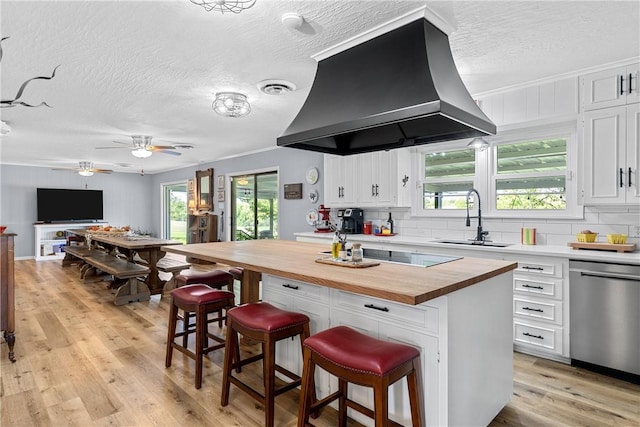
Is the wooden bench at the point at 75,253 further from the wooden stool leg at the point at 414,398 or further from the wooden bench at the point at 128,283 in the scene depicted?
the wooden stool leg at the point at 414,398

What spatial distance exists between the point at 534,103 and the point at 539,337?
6.88 ft

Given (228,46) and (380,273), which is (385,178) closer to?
(228,46)

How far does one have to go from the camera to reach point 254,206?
23.4 feet

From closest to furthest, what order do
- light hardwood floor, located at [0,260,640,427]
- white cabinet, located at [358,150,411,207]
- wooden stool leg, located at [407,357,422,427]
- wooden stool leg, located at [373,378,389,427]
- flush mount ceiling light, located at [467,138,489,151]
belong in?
wooden stool leg, located at [373,378,389,427] < wooden stool leg, located at [407,357,422,427] < light hardwood floor, located at [0,260,640,427] < flush mount ceiling light, located at [467,138,489,151] < white cabinet, located at [358,150,411,207]

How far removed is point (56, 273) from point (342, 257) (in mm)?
6732

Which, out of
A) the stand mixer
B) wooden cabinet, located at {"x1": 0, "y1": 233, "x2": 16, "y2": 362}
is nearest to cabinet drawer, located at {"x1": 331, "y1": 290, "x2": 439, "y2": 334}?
wooden cabinet, located at {"x1": 0, "y1": 233, "x2": 16, "y2": 362}

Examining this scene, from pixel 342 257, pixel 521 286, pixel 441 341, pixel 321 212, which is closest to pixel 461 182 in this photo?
pixel 521 286

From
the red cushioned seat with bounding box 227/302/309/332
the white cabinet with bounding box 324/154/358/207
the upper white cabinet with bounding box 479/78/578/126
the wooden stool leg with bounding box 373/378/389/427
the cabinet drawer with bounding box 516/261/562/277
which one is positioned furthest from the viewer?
the white cabinet with bounding box 324/154/358/207

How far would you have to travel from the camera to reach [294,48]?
2473 millimetres

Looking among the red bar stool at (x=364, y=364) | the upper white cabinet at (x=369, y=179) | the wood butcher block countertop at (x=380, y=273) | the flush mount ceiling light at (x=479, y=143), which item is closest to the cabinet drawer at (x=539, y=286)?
the wood butcher block countertop at (x=380, y=273)

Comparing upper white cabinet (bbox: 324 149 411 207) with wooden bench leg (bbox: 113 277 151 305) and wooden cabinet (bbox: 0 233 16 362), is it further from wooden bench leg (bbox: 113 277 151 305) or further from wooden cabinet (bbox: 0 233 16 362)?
wooden cabinet (bbox: 0 233 16 362)

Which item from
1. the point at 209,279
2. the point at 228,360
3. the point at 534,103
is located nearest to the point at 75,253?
the point at 209,279

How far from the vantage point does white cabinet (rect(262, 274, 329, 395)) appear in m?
2.12

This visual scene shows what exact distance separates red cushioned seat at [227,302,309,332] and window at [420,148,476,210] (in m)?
2.70
